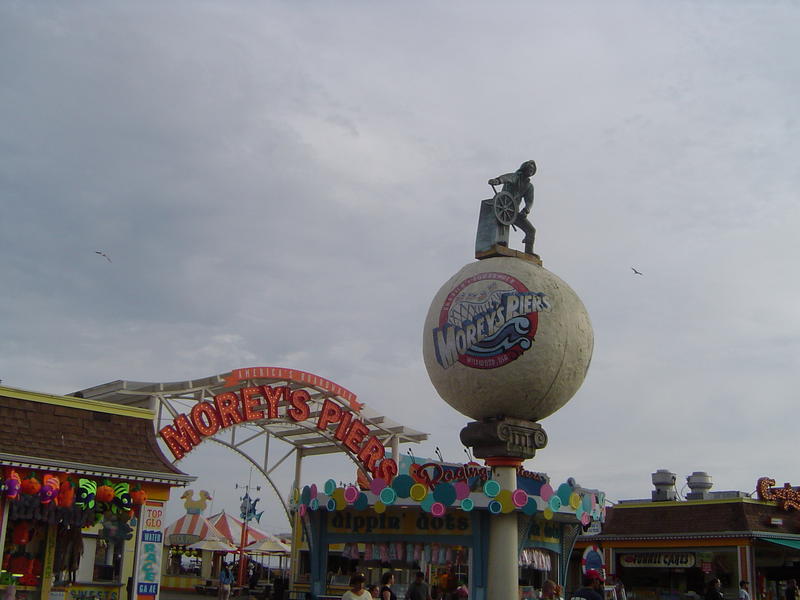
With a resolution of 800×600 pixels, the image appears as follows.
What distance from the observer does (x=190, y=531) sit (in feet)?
149

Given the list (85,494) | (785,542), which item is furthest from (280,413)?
(785,542)

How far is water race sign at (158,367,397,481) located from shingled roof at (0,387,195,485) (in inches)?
140

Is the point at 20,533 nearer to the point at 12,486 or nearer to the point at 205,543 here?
the point at 12,486

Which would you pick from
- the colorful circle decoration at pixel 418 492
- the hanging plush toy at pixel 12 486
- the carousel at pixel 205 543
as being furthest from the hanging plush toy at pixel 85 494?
the carousel at pixel 205 543

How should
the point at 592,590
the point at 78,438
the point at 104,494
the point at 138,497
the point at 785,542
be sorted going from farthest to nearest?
1. the point at 785,542
2. the point at 78,438
3. the point at 138,497
4. the point at 104,494
5. the point at 592,590

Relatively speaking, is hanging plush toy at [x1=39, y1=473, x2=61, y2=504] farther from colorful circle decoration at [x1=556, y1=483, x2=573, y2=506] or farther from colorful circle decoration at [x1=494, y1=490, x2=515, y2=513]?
colorful circle decoration at [x1=556, y1=483, x2=573, y2=506]

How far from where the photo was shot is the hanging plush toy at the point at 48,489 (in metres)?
18.8

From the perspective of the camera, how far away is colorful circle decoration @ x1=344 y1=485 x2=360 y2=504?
23.3 meters

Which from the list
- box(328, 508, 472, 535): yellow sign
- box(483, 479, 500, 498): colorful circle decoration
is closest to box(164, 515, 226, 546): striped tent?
box(328, 508, 472, 535): yellow sign

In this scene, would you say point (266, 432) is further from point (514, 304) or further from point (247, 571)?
point (247, 571)

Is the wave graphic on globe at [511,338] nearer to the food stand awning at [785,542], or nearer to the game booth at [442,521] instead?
the game booth at [442,521]

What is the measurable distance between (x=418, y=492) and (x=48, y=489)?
882 centimetres

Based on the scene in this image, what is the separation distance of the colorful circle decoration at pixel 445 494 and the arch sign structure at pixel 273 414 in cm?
831

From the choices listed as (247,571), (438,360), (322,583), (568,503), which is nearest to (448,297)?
(438,360)
